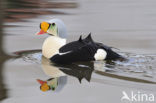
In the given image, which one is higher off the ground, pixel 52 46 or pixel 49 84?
pixel 52 46

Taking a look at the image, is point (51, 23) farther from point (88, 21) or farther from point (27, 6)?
point (27, 6)

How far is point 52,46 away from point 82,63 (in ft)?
2.07

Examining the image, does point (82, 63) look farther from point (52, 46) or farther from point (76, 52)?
point (52, 46)

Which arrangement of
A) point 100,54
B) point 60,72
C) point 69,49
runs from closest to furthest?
point 60,72
point 69,49
point 100,54

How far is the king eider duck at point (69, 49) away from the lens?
8.04 metres

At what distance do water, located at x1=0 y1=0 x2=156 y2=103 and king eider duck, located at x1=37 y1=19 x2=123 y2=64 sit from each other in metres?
0.12

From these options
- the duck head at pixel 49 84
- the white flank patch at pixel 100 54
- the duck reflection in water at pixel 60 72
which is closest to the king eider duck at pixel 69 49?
the white flank patch at pixel 100 54

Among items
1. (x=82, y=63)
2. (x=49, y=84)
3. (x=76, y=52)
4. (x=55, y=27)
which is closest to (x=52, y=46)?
(x=55, y=27)

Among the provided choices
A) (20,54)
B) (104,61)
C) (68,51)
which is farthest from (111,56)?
(20,54)

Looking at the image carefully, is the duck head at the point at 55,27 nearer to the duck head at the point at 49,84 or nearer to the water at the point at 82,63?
the water at the point at 82,63

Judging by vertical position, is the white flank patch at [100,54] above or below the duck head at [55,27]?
below

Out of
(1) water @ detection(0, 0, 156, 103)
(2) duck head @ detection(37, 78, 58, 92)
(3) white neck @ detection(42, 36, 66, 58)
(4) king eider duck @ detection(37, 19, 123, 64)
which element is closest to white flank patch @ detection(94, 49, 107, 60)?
(4) king eider duck @ detection(37, 19, 123, 64)

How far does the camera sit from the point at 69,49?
8031 millimetres

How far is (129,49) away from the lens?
29.5 feet
